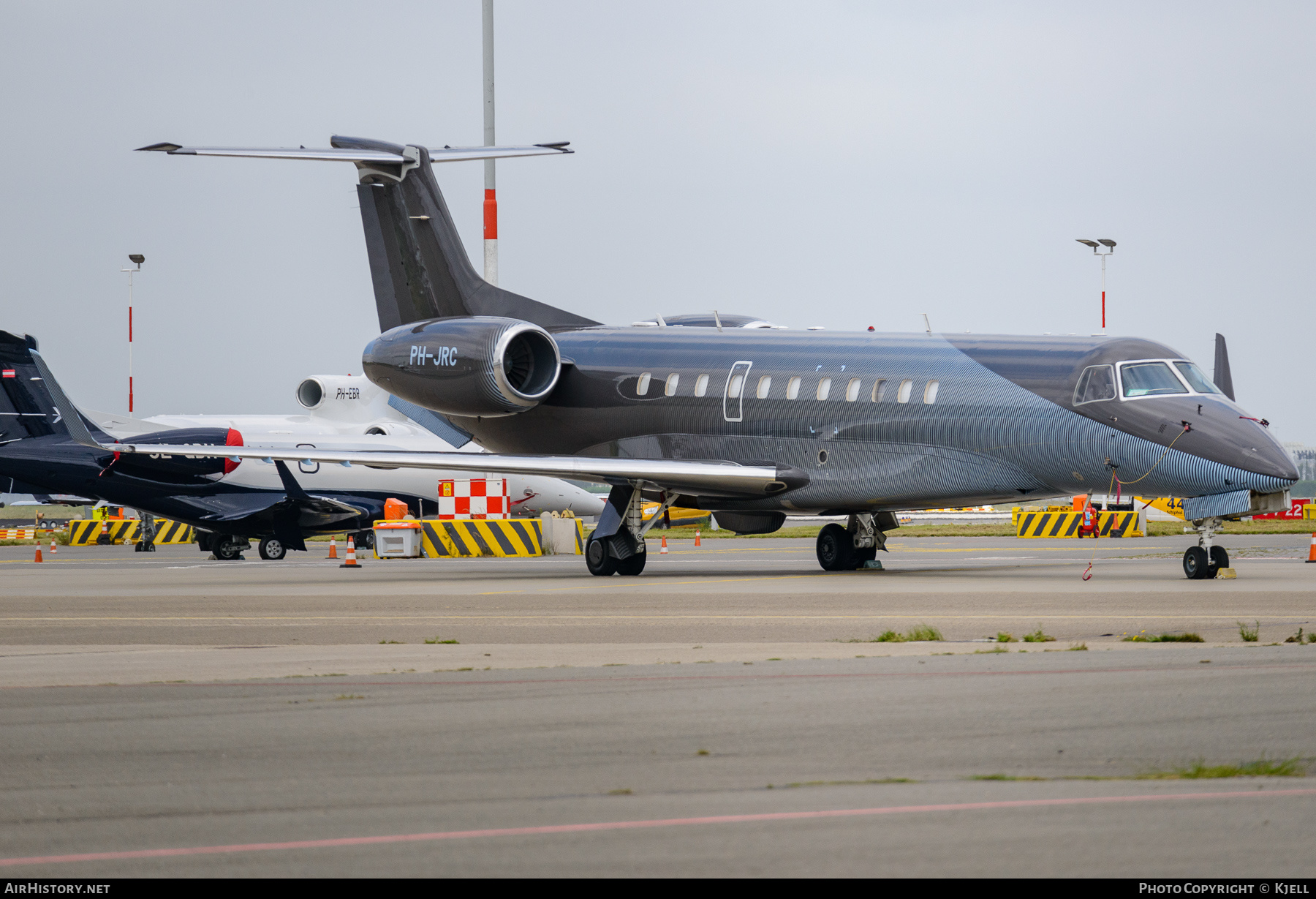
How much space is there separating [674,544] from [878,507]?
69.8ft

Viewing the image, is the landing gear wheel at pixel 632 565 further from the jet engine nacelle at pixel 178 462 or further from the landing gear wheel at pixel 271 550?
the landing gear wheel at pixel 271 550

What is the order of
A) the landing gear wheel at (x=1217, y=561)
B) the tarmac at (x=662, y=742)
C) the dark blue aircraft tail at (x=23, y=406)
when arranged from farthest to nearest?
1. the dark blue aircraft tail at (x=23, y=406)
2. the landing gear wheel at (x=1217, y=561)
3. the tarmac at (x=662, y=742)

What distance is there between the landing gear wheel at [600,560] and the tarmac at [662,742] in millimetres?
8532

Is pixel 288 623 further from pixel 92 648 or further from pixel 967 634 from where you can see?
pixel 967 634

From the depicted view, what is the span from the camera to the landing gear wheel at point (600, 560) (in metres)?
26.0

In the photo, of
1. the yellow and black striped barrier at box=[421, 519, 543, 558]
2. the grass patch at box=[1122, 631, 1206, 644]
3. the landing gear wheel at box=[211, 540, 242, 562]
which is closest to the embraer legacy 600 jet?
the yellow and black striped barrier at box=[421, 519, 543, 558]

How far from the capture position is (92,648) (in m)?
13.8

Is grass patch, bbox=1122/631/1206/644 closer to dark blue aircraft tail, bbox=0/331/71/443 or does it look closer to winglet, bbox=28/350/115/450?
winglet, bbox=28/350/115/450

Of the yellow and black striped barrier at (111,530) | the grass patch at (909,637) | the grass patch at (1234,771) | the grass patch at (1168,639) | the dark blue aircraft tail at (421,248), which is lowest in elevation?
the yellow and black striped barrier at (111,530)

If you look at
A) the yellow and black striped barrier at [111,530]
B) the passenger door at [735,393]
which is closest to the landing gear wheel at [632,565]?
the passenger door at [735,393]

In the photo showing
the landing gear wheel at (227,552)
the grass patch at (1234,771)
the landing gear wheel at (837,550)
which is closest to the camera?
the grass patch at (1234,771)

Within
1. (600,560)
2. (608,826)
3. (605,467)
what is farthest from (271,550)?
(608,826)

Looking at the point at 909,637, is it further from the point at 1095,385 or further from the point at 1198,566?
the point at 1095,385
